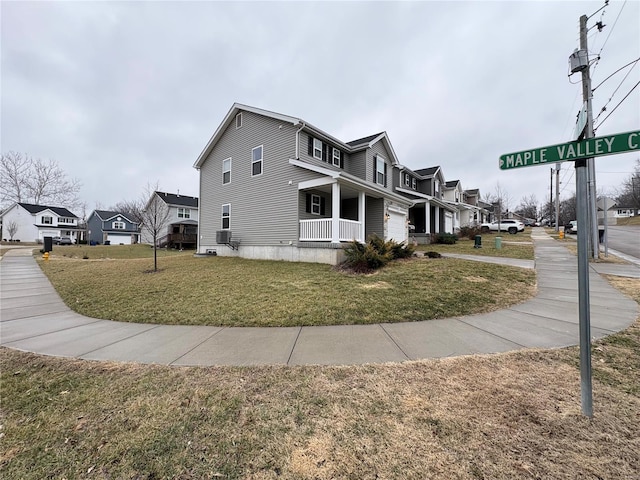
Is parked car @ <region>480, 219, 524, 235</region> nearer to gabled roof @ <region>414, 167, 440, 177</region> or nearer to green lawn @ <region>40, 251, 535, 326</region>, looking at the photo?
gabled roof @ <region>414, 167, 440, 177</region>

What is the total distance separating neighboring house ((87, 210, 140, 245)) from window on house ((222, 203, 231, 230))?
39426mm

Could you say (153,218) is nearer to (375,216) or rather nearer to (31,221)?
(375,216)

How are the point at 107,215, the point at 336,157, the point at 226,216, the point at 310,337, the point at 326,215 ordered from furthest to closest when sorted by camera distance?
the point at 107,215, the point at 226,216, the point at 336,157, the point at 326,215, the point at 310,337

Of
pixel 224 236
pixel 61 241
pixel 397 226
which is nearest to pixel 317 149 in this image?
pixel 397 226

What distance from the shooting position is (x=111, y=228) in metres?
47.6

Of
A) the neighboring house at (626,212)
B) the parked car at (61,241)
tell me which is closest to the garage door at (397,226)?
the parked car at (61,241)

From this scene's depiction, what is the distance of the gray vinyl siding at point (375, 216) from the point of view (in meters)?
15.6

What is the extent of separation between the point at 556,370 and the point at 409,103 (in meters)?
17.8

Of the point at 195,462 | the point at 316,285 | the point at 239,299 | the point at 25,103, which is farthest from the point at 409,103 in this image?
the point at 25,103

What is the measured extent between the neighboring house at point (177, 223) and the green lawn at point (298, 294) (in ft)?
62.1

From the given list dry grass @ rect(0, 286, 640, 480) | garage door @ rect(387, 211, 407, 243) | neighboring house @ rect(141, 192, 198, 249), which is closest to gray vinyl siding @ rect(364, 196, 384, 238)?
garage door @ rect(387, 211, 407, 243)

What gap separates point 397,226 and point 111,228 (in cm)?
5319

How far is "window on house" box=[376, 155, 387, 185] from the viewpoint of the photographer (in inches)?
695

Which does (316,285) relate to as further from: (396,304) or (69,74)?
(69,74)
